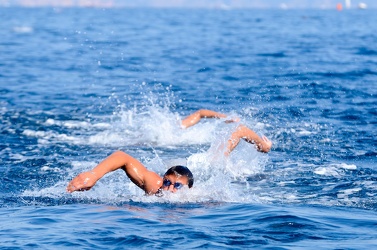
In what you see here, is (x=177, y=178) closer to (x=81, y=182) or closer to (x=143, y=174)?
(x=143, y=174)

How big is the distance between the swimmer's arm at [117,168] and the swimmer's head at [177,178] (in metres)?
0.26

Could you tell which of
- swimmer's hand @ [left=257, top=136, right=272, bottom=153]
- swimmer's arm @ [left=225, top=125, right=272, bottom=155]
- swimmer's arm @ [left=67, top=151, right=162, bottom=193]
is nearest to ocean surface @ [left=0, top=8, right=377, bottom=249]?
swimmer's arm @ [left=225, top=125, right=272, bottom=155]

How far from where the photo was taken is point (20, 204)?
1042cm

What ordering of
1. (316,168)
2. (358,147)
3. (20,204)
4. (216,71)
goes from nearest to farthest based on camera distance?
(20,204)
(316,168)
(358,147)
(216,71)

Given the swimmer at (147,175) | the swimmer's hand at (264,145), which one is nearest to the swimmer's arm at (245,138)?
the swimmer's hand at (264,145)

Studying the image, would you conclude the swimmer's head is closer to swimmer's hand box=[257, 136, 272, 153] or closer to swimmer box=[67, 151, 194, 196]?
swimmer box=[67, 151, 194, 196]

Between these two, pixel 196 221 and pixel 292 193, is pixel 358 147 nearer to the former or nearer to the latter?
pixel 292 193

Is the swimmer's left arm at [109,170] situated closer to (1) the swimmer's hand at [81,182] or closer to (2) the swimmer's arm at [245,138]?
(1) the swimmer's hand at [81,182]

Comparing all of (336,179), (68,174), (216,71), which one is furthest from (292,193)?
(216,71)

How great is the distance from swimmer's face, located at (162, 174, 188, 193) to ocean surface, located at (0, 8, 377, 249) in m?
0.21

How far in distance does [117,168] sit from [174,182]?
33.1 inches

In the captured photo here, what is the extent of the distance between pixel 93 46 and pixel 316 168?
27685 mm

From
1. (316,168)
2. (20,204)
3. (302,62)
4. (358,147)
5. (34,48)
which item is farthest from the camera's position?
(34,48)

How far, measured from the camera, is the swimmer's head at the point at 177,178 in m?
9.85
